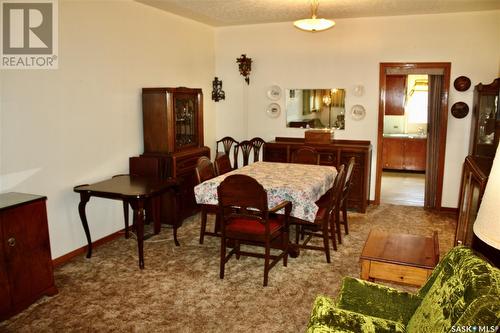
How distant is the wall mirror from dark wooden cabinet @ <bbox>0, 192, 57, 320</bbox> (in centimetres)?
400

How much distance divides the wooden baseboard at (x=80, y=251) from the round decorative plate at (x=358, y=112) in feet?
11.6

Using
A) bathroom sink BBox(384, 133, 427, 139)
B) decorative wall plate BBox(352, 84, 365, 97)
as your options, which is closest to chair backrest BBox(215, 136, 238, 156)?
decorative wall plate BBox(352, 84, 365, 97)

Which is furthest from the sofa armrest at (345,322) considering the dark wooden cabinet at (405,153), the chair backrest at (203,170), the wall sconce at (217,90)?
the dark wooden cabinet at (405,153)

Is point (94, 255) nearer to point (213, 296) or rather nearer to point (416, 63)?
point (213, 296)

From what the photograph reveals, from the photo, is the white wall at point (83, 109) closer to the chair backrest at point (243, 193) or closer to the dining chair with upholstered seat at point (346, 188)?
the chair backrest at point (243, 193)

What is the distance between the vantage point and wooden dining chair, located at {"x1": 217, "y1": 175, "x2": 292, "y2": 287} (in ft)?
10.3

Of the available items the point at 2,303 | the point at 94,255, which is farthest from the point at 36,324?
the point at 94,255

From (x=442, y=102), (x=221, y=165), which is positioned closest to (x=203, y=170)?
(x=221, y=165)

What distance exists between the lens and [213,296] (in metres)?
3.20

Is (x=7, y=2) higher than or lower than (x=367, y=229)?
higher

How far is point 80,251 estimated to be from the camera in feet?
13.3

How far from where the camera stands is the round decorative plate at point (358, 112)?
582 cm

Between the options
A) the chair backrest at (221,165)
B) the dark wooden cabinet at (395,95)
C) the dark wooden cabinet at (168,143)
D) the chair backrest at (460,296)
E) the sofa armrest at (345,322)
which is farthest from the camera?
the dark wooden cabinet at (395,95)

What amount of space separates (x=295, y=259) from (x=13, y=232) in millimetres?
2364
